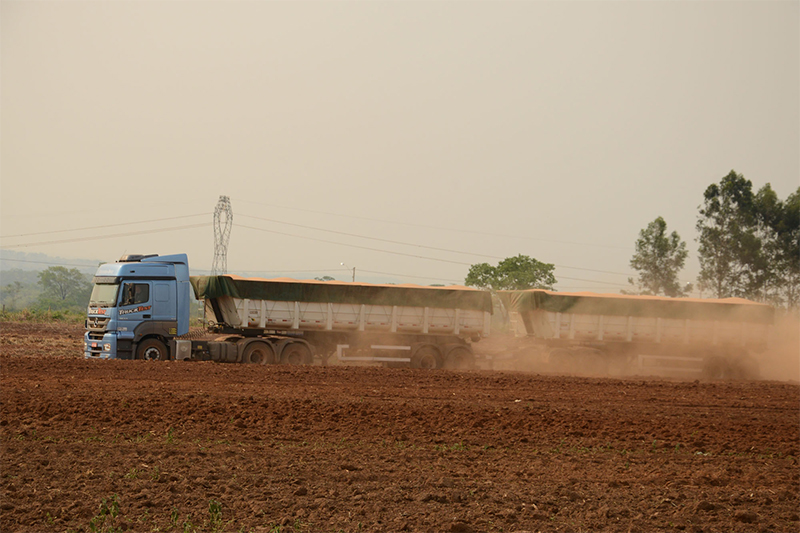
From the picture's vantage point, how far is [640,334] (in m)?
23.9

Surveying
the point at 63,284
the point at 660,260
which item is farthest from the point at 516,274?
the point at 63,284

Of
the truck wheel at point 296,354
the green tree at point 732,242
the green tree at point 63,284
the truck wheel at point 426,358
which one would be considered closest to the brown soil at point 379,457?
the truck wheel at point 296,354

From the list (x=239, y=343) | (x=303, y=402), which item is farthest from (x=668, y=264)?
(x=303, y=402)

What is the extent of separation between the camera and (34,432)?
390 inches

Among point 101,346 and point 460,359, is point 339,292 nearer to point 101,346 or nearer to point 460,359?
point 460,359

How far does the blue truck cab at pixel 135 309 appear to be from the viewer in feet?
66.0

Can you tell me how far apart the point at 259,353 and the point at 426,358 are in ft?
19.8

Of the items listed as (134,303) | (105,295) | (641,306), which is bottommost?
(134,303)

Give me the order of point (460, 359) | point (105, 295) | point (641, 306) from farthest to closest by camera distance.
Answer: point (641, 306) < point (460, 359) < point (105, 295)

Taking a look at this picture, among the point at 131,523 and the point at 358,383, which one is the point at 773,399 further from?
the point at 131,523

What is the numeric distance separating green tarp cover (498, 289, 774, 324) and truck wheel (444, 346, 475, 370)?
318 centimetres

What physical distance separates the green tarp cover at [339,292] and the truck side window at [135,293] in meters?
2.02

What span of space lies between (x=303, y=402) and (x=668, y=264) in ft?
144

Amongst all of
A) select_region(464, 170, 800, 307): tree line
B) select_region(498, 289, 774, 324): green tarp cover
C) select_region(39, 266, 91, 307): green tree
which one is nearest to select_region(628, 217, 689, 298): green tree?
select_region(464, 170, 800, 307): tree line
